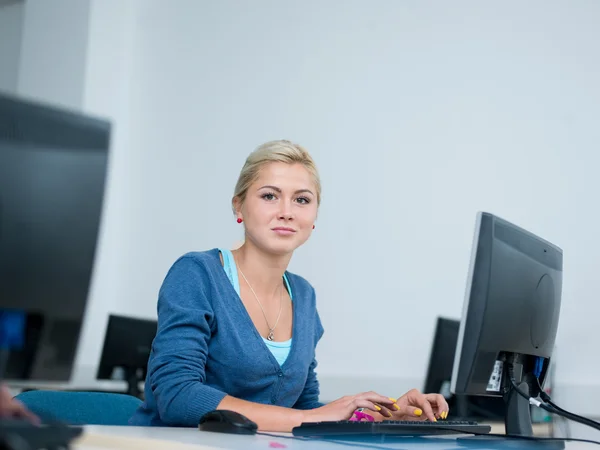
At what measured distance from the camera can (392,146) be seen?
4184 mm

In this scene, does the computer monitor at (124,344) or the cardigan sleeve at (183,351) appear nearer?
the cardigan sleeve at (183,351)

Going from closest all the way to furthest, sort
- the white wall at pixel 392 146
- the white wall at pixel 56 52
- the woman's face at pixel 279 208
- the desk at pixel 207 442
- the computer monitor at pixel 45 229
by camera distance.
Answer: the computer monitor at pixel 45 229, the desk at pixel 207 442, the woman's face at pixel 279 208, the white wall at pixel 392 146, the white wall at pixel 56 52

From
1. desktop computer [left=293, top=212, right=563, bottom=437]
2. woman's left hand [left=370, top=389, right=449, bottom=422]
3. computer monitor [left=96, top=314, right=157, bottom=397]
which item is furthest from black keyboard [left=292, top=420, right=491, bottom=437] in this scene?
computer monitor [left=96, top=314, right=157, bottom=397]

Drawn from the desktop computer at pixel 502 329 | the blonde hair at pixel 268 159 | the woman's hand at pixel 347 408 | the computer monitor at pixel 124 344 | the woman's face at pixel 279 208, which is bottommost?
the computer monitor at pixel 124 344

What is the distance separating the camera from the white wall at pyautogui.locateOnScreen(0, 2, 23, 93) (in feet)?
17.3

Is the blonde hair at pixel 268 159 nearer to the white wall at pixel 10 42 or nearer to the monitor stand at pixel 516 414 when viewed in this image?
the monitor stand at pixel 516 414

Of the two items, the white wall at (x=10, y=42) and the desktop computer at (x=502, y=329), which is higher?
the white wall at (x=10, y=42)

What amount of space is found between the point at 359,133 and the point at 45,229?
3531 mm

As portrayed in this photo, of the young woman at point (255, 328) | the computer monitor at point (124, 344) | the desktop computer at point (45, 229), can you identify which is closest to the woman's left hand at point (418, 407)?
the young woman at point (255, 328)

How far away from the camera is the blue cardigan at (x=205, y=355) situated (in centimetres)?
154

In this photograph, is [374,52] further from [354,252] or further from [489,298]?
[489,298]

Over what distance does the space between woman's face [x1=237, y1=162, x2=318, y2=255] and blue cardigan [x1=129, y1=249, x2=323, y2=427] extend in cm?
12

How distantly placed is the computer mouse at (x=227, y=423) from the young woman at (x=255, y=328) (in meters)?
0.09

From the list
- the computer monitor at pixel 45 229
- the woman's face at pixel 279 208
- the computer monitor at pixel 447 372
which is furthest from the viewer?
the computer monitor at pixel 447 372
